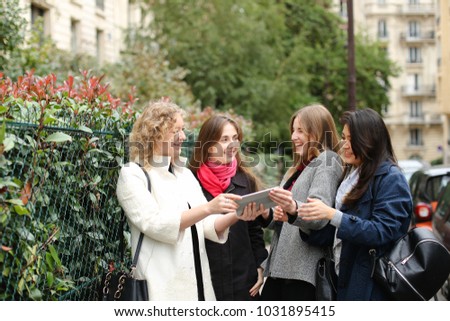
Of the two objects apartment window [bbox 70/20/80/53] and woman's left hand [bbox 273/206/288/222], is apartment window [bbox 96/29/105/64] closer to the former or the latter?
apartment window [bbox 70/20/80/53]

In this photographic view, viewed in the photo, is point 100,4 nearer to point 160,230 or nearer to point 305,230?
point 305,230

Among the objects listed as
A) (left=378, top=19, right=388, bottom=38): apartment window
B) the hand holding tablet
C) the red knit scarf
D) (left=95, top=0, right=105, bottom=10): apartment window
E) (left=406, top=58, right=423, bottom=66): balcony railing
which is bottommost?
the hand holding tablet

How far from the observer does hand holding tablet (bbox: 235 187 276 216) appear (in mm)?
4140

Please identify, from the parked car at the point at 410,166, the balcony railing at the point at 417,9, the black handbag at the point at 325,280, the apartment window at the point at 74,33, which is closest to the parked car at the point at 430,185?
the black handbag at the point at 325,280

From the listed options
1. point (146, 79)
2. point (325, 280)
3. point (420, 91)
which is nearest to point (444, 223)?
point (325, 280)

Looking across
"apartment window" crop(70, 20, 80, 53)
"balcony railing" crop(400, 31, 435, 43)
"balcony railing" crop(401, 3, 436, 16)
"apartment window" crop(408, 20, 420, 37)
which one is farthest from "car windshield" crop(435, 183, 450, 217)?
"balcony railing" crop(401, 3, 436, 16)

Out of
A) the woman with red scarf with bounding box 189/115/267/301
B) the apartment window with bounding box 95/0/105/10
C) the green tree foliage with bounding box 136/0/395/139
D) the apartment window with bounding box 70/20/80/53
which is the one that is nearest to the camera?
the woman with red scarf with bounding box 189/115/267/301

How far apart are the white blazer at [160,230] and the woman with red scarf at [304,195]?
2.16 feet

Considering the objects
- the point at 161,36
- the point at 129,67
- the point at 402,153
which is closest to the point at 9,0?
the point at 129,67

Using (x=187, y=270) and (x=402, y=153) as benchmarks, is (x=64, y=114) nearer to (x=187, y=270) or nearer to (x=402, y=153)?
(x=187, y=270)

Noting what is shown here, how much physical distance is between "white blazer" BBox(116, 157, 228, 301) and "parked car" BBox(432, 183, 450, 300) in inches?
146

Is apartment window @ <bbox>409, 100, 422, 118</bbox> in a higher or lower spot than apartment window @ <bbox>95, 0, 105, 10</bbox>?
lower

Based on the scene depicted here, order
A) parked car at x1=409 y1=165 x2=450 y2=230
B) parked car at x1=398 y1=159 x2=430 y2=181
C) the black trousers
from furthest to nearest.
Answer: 1. parked car at x1=398 y1=159 x2=430 y2=181
2. parked car at x1=409 y1=165 x2=450 y2=230
3. the black trousers

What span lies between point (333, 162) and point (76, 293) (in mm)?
1758
